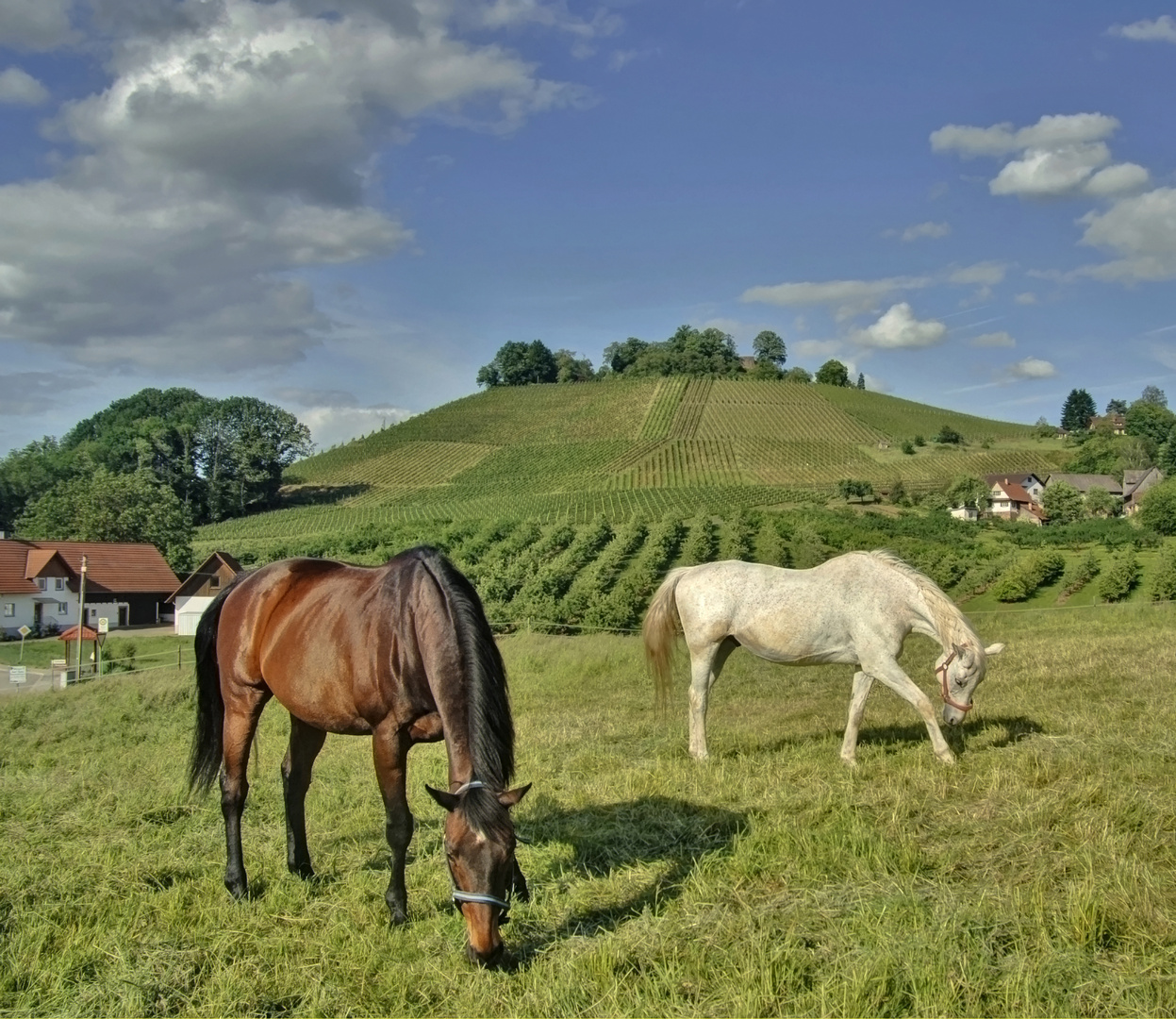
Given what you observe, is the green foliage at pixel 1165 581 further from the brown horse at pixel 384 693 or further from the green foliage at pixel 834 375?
the green foliage at pixel 834 375

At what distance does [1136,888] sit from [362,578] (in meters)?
4.74

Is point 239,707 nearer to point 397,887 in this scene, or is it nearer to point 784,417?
point 397,887

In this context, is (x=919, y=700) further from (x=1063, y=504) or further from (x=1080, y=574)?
(x=1063, y=504)

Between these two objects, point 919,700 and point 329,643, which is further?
point 919,700

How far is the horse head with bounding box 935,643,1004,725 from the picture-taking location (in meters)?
8.14

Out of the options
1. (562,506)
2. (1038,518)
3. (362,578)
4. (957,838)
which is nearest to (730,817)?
(957,838)

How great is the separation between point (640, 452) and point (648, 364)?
49.3 m

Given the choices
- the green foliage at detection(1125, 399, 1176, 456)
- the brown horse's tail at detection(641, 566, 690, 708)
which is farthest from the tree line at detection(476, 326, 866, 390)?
the brown horse's tail at detection(641, 566, 690, 708)

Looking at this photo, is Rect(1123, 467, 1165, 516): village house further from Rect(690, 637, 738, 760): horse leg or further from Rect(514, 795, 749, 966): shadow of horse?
Rect(514, 795, 749, 966): shadow of horse

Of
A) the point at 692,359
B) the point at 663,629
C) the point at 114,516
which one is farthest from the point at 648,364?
the point at 663,629

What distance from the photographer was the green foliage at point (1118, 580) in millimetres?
37875

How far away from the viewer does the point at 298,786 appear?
636cm

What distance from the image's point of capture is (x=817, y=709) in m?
11.3

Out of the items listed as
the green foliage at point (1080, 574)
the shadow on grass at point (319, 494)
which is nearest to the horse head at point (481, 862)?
the green foliage at point (1080, 574)
